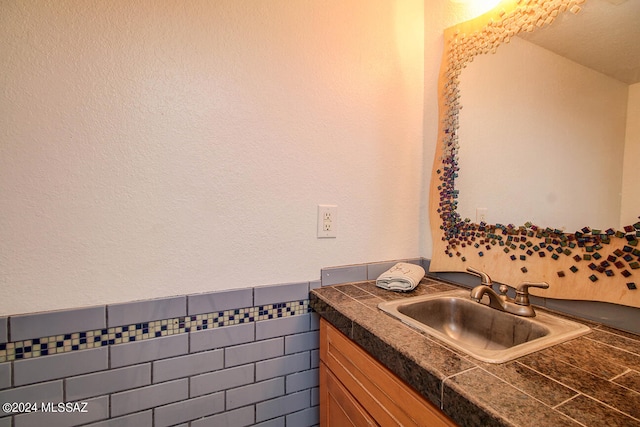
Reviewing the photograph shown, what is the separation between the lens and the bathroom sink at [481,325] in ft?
2.19

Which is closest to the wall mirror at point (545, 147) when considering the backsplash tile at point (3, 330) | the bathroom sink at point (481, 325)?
the bathroom sink at point (481, 325)

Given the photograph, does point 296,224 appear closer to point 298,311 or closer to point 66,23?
point 298,311

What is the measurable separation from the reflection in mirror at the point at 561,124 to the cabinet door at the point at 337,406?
791 mm

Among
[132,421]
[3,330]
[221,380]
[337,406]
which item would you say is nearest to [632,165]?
[337,406]

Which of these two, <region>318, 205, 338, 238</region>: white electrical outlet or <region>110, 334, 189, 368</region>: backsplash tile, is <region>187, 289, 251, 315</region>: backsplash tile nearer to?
<region>110, 334, 189, 368</region>: backsplash tile

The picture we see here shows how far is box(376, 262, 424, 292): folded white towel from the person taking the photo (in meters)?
1.09

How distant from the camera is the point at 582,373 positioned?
22.2 inches

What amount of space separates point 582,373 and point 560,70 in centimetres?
85

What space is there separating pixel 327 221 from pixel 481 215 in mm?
597

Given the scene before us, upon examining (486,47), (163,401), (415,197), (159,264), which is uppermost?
(486,47)

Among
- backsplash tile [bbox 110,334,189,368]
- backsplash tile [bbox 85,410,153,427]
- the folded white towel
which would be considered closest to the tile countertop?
the folded white towel

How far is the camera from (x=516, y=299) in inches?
34.7

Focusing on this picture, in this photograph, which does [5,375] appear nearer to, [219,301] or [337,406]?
[219,301]

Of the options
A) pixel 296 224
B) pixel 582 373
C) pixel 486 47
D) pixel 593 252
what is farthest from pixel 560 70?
pixel 296 224
